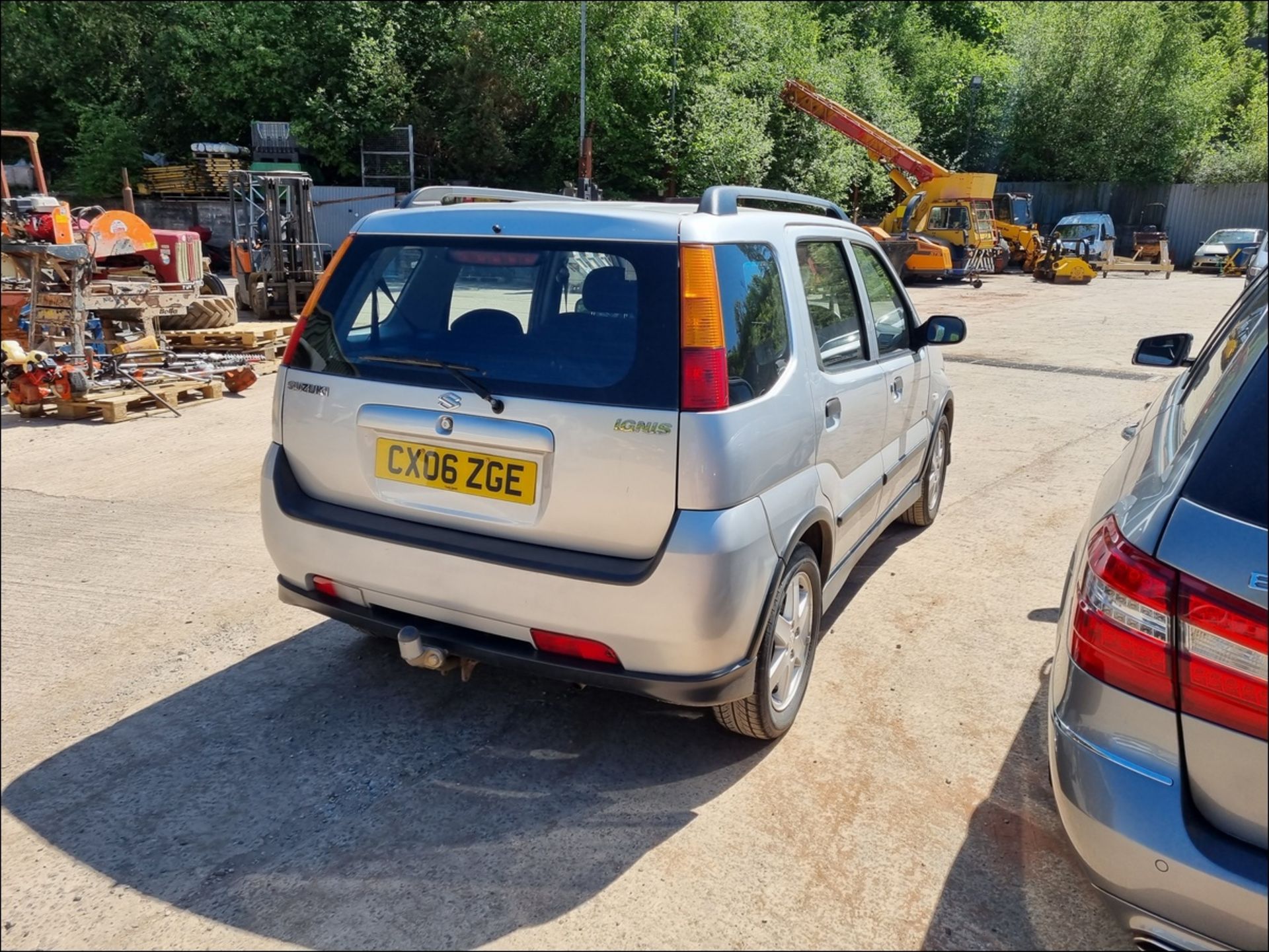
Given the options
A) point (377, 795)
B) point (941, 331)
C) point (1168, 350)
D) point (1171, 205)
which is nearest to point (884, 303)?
point (941, 331)

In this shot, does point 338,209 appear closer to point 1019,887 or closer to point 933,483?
point 933,483

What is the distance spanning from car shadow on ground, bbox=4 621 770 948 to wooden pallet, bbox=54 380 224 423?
5002 mm

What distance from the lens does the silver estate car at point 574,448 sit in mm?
2699

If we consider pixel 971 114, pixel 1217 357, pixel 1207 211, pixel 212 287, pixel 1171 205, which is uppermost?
pixel 971 114

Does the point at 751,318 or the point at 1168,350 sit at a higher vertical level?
the point at 751,318

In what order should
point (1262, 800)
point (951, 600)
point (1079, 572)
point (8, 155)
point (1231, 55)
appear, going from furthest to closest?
point (1231, 55) < point (8, 155) < point (951, 600) < point (1079, 572) < point (1262, 800)

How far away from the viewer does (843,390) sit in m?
3.54

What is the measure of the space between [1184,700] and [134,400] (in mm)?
8247

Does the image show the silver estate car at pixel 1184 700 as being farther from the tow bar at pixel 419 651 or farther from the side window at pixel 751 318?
the tow bar at pixel 419 651

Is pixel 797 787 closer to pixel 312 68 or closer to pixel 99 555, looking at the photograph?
pixel 99 555

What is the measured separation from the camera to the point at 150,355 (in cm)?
971

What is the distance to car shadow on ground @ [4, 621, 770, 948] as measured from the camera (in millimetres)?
2486

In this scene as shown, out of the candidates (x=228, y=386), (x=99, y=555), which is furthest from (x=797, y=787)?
(x=228, y=386)

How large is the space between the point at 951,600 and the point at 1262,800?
2.75m
